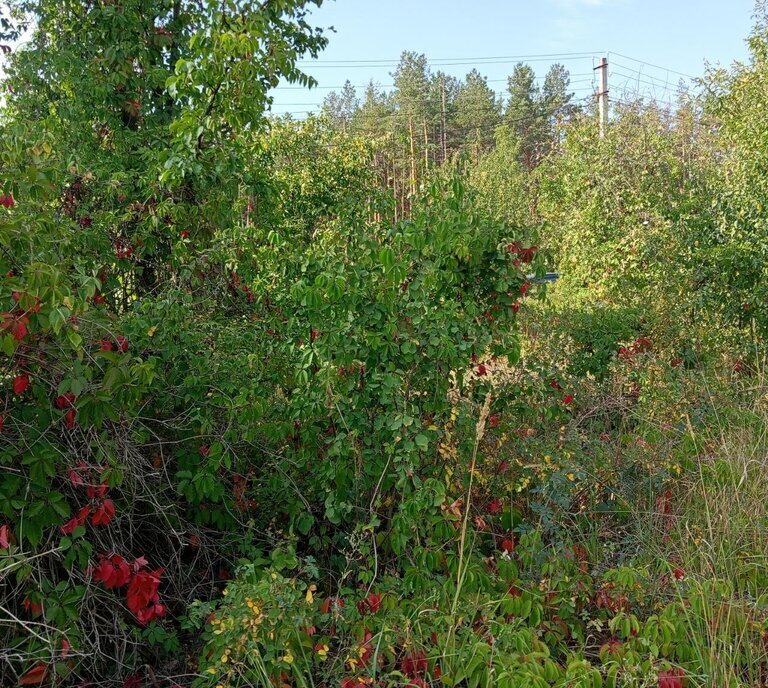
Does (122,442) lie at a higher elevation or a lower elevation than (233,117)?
lower

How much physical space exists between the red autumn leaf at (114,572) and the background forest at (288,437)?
0.01 meters

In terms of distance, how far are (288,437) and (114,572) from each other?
1.10m

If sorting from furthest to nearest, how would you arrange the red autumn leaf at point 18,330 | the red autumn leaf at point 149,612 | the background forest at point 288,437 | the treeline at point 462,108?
the treeline at point 462,108 < the red autumn leaf at point 149,612 < the background forest at point 288,437 < the red autumn leaf at point 18,330

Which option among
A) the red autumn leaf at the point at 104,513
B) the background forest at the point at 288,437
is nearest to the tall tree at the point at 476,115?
the background forest at the point at 288,437

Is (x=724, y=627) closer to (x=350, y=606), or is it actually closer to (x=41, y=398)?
(x=350, y=606)

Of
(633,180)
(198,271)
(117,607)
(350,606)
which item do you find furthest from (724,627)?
(633,180)

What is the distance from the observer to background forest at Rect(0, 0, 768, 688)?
247 centimetres

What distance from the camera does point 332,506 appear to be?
3.11m

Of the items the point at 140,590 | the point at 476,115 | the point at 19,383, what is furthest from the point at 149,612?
the point at 476,115

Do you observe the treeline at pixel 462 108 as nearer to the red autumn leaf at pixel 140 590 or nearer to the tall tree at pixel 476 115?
the tall tree at pixel 476 115

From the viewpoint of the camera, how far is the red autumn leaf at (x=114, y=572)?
8.29 feet

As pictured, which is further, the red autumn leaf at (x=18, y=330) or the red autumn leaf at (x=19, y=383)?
the red autumn leaf at (x=19, y=383)

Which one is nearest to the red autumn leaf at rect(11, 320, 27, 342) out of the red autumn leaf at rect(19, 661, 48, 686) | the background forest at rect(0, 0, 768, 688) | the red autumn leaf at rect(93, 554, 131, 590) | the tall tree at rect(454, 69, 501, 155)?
the background forest at rect(0, 0, 768, 688)

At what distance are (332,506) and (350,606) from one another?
503mm
